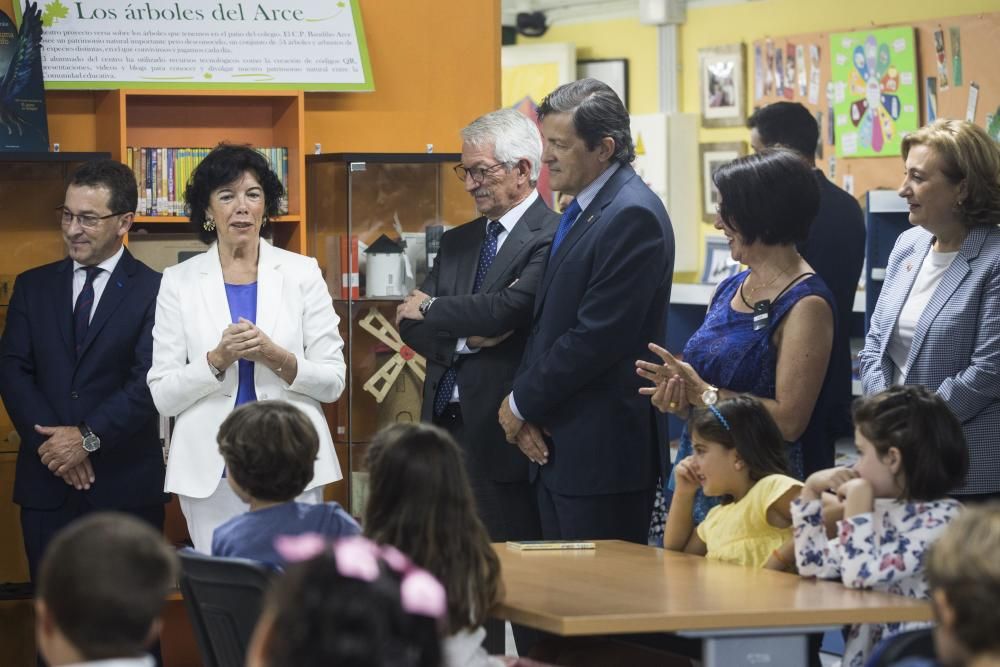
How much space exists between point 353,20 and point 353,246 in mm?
874

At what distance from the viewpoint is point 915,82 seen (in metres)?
8.97

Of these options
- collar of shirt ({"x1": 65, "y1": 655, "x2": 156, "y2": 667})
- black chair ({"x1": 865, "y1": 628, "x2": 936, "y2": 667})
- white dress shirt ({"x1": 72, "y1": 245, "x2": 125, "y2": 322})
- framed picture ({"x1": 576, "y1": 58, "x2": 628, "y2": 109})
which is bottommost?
black chair ({"x1": 865, "y1": 628, "x2": 936, "y2": 667})

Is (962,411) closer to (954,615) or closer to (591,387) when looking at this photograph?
(591,387)

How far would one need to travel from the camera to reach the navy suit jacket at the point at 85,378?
4.77 meters

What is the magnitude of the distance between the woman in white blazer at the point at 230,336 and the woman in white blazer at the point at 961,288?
1.79m

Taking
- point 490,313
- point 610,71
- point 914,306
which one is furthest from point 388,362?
point 610,71

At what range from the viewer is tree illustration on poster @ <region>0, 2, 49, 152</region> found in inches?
204

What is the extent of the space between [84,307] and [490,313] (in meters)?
1.32

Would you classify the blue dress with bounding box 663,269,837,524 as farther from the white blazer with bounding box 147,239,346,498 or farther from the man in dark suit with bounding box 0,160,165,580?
the man in dark suit with bounding box 0,160,165,580

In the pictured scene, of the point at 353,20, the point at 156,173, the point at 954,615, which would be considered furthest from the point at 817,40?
the point at 954,615

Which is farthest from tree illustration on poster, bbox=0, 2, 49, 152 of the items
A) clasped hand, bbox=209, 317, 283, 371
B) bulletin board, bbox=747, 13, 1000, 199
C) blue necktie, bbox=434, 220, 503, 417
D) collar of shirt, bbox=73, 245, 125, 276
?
bulletin board, bbox=747, 13, 1000, 199

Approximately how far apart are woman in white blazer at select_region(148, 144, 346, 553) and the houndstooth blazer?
1.78 meters

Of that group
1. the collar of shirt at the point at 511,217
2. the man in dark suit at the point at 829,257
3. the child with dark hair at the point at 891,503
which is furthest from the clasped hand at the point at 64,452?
the child with dark hair at the point at 891,503

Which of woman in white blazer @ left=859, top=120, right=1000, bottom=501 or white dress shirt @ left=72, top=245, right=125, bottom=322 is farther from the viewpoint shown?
white dress shirt @ left=72, top=245, right=125, bottom=322
